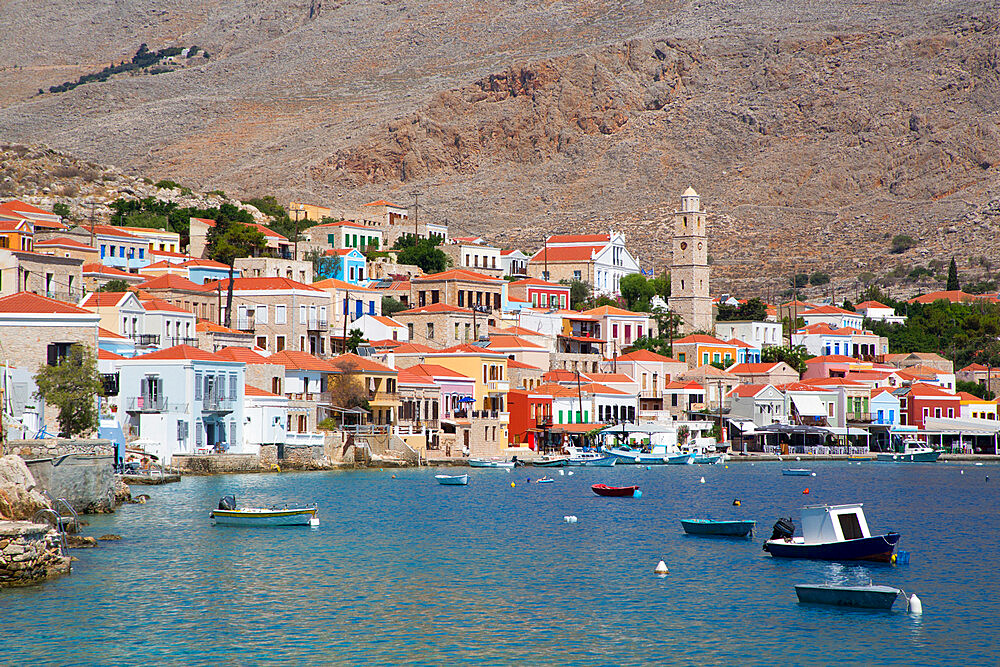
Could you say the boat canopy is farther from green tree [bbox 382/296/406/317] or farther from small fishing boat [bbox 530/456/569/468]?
green tree [bbox 382/296/406/317]

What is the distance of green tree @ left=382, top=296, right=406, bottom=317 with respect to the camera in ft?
359

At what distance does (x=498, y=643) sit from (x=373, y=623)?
343 cm

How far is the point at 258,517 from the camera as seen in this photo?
47.6 metres

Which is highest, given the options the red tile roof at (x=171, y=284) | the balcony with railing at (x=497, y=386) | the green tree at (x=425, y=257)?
the green tree at (x=425, y=257)

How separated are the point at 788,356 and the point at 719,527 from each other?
245ft

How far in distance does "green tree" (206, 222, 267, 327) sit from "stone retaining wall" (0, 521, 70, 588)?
7433cm

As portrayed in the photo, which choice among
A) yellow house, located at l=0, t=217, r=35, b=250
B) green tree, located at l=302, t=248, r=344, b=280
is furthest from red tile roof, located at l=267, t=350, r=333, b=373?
green tree, located at l=302, t=248, r=344, b=280

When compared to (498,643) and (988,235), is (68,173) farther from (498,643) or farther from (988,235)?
(498,643)

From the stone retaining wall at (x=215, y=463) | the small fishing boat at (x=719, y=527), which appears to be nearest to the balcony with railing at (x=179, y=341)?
the stone retaining wall at (x=215, y=463)

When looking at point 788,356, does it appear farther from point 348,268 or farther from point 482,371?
point 348,268

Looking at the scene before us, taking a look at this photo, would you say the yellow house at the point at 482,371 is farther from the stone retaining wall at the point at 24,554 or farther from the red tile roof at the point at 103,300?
the stone retaining wall at the point at 24,554

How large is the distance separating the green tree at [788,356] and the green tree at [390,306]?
33.0 meters

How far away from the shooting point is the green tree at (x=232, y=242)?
364 ft

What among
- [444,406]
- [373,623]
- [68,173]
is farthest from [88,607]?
[68,173]
